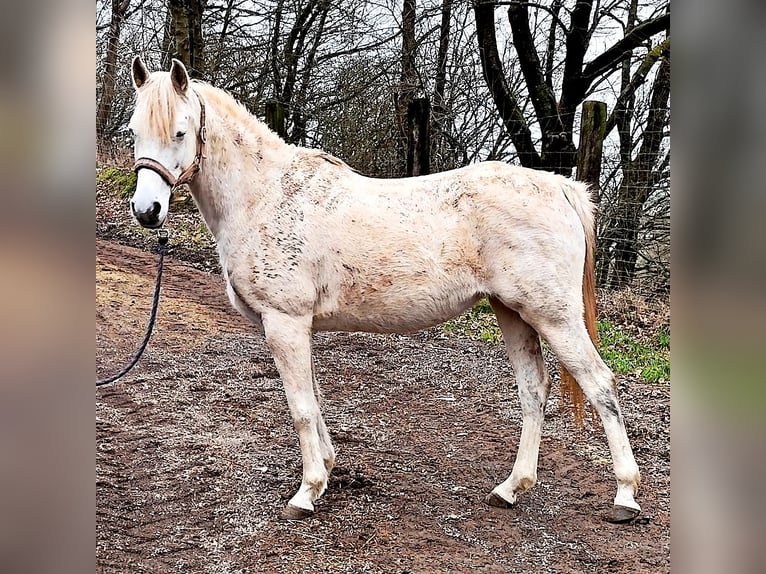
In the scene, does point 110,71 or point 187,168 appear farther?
point 110,71

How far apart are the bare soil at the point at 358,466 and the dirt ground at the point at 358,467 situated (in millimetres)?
11

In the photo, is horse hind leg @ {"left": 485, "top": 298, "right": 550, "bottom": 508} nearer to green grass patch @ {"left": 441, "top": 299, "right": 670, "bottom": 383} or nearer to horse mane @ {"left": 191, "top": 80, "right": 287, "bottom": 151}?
horse mane @ {"left": 191, "top": 80, "right": 287, "bottom": 151}

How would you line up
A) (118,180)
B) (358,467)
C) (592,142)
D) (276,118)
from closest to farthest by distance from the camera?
(358,467), (592,142), (276,118), (118,180)

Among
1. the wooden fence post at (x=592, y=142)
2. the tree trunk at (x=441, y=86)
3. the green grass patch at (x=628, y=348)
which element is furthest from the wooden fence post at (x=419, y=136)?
the green grass patch at (x=628, y=348)

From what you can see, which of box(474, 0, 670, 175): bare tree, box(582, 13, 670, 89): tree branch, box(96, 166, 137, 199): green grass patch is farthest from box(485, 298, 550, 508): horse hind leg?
box(96, 166, 137, 199): green grass patch

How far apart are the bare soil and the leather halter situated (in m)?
1.63

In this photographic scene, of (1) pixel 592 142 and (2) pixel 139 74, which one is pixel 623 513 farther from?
(1) pixel 592 142

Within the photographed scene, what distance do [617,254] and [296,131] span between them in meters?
5.49

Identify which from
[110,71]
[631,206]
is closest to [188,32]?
[110,71]

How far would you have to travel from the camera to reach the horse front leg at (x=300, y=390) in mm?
2961

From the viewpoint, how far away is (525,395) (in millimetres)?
3211

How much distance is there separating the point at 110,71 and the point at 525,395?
8.41 meters
